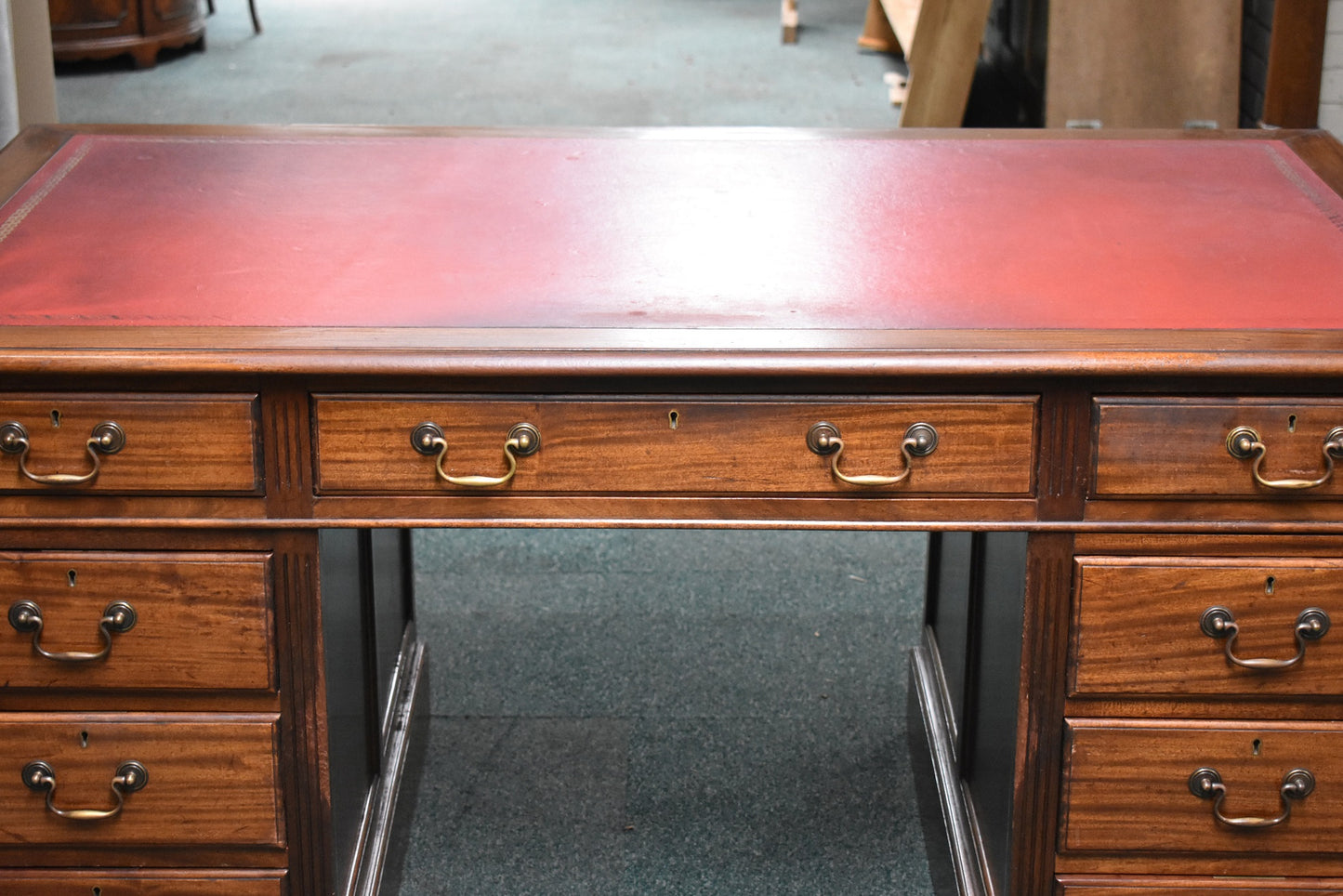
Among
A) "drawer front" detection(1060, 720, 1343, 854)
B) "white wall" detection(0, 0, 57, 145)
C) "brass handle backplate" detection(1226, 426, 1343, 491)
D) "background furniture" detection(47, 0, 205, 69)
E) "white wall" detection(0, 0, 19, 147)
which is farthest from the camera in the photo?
"background furniture" detection(47, 0, 205, 69)

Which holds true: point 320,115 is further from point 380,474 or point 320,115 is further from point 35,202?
point 380,474

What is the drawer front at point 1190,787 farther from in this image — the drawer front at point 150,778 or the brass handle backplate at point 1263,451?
the drawer front at point 150,778

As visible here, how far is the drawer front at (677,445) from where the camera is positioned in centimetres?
146

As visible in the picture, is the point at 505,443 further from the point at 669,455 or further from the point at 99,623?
the point at 99,623

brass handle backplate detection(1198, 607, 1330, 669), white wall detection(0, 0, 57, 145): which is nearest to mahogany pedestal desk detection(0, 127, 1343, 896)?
brass handle backplate detection(1198, 607, 1330, 669)

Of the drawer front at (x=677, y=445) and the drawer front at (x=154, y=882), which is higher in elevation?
the drawer front at (x=677, y=445)

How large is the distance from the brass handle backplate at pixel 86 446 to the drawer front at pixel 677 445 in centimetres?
19

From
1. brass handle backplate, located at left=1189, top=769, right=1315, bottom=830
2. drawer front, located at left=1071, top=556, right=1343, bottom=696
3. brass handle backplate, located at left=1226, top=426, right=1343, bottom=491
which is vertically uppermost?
brass handle backplate, located at left=1226, top=426, right=1343, bottom=491

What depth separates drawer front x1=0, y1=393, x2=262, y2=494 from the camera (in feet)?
4.79

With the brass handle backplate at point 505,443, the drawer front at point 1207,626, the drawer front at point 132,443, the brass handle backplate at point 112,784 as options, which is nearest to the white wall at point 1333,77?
the drawer front at point 1207,626

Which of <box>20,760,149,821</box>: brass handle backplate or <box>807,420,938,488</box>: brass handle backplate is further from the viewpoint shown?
<box>20,760,149,821</box>: brass handle backplate

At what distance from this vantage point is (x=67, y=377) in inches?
57.3

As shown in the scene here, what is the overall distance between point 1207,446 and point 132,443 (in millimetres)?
1028

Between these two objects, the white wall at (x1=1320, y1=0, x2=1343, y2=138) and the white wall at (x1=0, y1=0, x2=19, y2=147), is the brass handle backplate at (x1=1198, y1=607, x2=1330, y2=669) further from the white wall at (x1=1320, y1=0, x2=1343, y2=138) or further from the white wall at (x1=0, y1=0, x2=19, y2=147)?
the white wall at (x1=0, y1=0, x2=19, y2=147)
